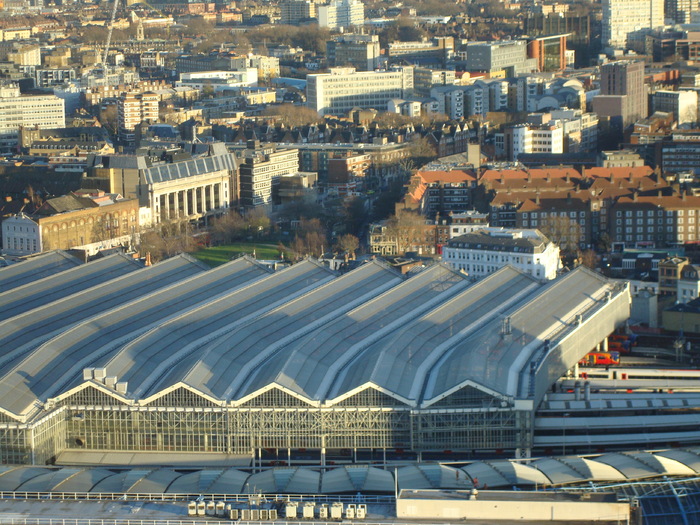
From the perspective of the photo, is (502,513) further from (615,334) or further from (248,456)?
(615,334)

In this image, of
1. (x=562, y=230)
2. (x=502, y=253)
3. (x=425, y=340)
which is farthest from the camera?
(x=562, y=230)

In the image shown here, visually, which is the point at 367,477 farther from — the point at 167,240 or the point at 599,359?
the point at 167,240

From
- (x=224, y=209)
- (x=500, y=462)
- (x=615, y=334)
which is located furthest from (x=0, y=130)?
(x=500, y=462)

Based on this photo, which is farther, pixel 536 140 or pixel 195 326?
pixel 536 140

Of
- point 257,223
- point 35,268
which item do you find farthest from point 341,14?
point 35,268

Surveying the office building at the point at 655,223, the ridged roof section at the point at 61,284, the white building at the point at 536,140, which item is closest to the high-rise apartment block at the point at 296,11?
the white building at the point at 536,140

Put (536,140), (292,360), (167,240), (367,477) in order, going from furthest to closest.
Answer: (536,140) < (167,240) < (292,360) < (367,477)

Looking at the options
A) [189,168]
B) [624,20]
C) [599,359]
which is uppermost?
[624,20]

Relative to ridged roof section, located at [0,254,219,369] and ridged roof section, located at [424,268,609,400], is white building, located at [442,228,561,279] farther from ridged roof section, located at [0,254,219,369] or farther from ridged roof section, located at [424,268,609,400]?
ridged roof section, located at [0,254,219,369]
